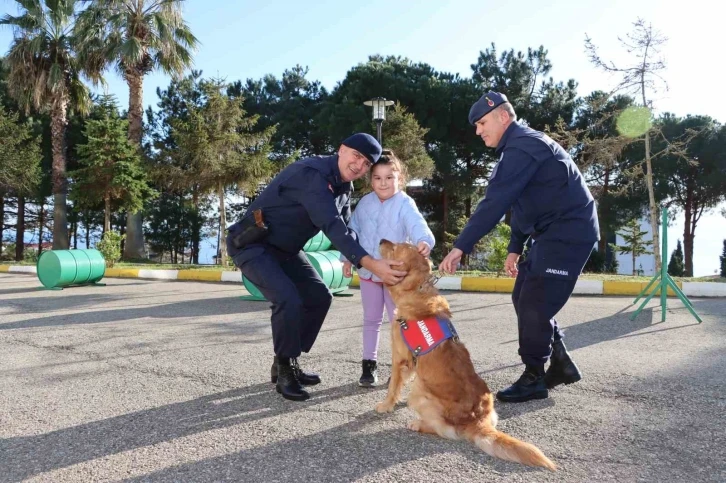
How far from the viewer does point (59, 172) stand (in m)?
22.7

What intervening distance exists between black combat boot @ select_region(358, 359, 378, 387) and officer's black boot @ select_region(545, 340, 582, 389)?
1280mm

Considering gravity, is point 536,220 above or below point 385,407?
above

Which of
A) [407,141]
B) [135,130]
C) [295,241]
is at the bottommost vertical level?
[295,241]

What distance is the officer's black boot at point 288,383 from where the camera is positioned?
3.82 m

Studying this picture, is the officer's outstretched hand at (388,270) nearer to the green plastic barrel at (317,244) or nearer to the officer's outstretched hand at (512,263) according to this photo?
the officer's outstretched hand at (512,263)

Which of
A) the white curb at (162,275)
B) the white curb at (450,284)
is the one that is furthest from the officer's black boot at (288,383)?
the white curb at (162,275)

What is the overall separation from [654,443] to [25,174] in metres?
27.6

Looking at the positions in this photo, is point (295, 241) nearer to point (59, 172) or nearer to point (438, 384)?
point (438, 384)

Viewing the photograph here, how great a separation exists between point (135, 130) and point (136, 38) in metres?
3.90

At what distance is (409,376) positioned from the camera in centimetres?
359

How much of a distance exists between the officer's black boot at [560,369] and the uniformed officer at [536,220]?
0.45 feet

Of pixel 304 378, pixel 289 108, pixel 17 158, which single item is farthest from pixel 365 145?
pixel 289 108

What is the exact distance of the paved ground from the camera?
2.69 meters

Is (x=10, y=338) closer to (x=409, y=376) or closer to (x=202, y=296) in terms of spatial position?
(x=202, y=296)
